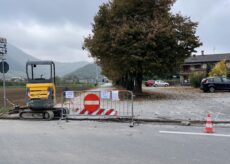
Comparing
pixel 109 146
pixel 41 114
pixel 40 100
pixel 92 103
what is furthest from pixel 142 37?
pixel 109 146

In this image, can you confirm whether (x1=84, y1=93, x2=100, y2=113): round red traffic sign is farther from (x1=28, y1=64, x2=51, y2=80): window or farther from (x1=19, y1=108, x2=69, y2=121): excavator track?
(x1=28, y1=64, x2=51, y2=80): window

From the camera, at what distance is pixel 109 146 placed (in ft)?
24.7

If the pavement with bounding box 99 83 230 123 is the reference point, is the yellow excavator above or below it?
above

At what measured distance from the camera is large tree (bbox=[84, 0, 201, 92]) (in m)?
21.9

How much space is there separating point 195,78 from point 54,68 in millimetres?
37019

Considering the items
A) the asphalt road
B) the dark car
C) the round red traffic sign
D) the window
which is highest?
the window

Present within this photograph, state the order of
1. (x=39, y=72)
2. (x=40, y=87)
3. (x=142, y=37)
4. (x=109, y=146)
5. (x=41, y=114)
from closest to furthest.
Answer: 1. (x=109, y=146)
2. (x=41, y=114)
3. (x=40, y=87)
4. (x=39, y=72)
5. (x=142, y=37)

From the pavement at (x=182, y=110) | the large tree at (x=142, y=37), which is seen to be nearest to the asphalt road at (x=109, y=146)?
the pavement at (x=182, y=110)

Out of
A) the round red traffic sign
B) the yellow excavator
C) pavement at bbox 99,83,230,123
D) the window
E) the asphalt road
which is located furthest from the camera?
the window

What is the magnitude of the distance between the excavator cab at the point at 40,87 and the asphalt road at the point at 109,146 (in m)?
2.97

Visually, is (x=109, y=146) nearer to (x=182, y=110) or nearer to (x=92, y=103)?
(x=92, y=103)

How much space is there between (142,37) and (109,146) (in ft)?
50.3

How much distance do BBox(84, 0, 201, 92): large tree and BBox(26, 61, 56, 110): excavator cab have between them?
8979 mm

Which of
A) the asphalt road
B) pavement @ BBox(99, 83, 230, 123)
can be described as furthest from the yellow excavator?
pavement @ BBox(99, 83, 230, 123)
